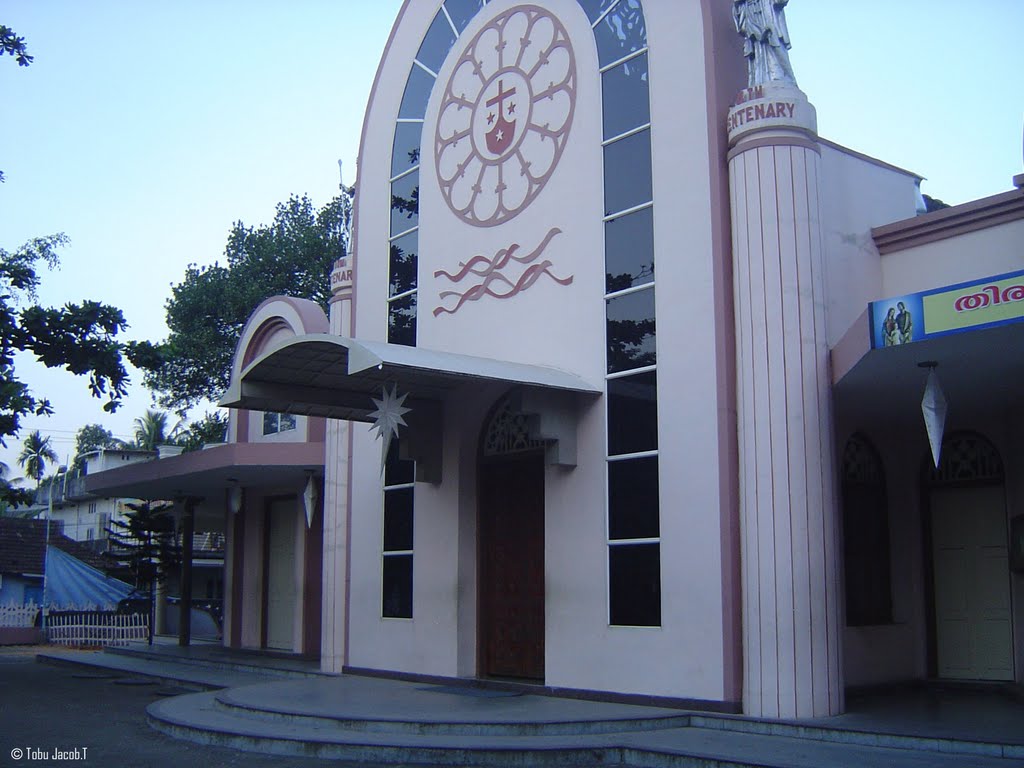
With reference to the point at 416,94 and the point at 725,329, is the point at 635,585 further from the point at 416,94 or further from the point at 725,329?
the point at 416,94

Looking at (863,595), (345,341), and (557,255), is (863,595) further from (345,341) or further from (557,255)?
(345,341)

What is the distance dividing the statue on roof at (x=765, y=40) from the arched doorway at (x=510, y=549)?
4810mm

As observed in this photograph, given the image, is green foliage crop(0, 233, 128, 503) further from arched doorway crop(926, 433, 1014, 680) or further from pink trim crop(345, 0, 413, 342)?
arched doorway crop(926, 433, 1014, 680)

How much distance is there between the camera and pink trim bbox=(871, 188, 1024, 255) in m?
10.9

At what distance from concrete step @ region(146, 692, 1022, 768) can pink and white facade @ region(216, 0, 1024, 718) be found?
3.47ft

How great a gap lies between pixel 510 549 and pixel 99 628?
47.6 ft

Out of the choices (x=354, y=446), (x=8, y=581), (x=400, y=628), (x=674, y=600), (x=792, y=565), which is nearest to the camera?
(x=792, y=565)

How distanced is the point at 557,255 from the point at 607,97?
195 cm

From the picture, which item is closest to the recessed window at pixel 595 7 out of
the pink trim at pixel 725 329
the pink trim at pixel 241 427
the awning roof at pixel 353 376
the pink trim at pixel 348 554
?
the pink trim at pixel 725 329

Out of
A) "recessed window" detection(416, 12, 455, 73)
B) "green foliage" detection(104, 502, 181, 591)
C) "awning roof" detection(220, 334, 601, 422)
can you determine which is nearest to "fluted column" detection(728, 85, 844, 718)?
"awning roof" detection(220, 334, 601, 422)

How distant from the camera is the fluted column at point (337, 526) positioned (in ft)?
50.6

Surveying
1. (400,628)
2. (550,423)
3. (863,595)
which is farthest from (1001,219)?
(400,628)

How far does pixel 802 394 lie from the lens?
10.1m

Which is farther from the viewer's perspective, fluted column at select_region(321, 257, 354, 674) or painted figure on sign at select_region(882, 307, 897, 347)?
fluted column at select_region(321, 257, 354, 674)
